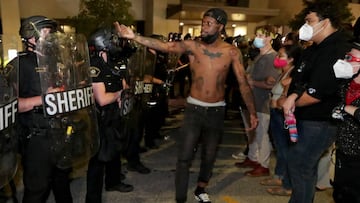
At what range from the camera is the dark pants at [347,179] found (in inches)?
87.2

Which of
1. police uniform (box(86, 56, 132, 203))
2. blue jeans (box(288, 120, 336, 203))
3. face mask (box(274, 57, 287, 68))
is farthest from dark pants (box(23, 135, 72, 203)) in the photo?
face mask (box(274, 57, 287, 68))

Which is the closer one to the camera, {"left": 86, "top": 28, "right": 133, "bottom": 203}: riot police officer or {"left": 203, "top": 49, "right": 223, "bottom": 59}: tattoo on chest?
{"left": 86, "top": 28, "right": 133, "bottom": 203}: riot police officer

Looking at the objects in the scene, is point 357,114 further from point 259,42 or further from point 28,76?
point 28,76

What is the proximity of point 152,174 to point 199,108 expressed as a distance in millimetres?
1419

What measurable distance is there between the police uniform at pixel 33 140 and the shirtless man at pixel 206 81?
111 centimetres

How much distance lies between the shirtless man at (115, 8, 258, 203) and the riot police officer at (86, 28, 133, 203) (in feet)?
1.36

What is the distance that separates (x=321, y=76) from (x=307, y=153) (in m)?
0.66

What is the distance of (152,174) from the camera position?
13.5 ft

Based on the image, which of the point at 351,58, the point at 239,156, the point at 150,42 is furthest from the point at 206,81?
the point at 239,156

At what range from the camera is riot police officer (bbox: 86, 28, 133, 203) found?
2670 millimetres

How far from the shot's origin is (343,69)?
2.16m

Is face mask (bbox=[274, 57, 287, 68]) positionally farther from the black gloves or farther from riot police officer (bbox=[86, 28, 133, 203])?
riot police officer (bbox=[86, 28, 133, 203])

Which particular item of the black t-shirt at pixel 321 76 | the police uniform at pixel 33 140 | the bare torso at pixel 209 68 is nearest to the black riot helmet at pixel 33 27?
the police uniform at pixel 33 140

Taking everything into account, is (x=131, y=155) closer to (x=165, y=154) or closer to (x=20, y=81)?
(x=165, y=154)
